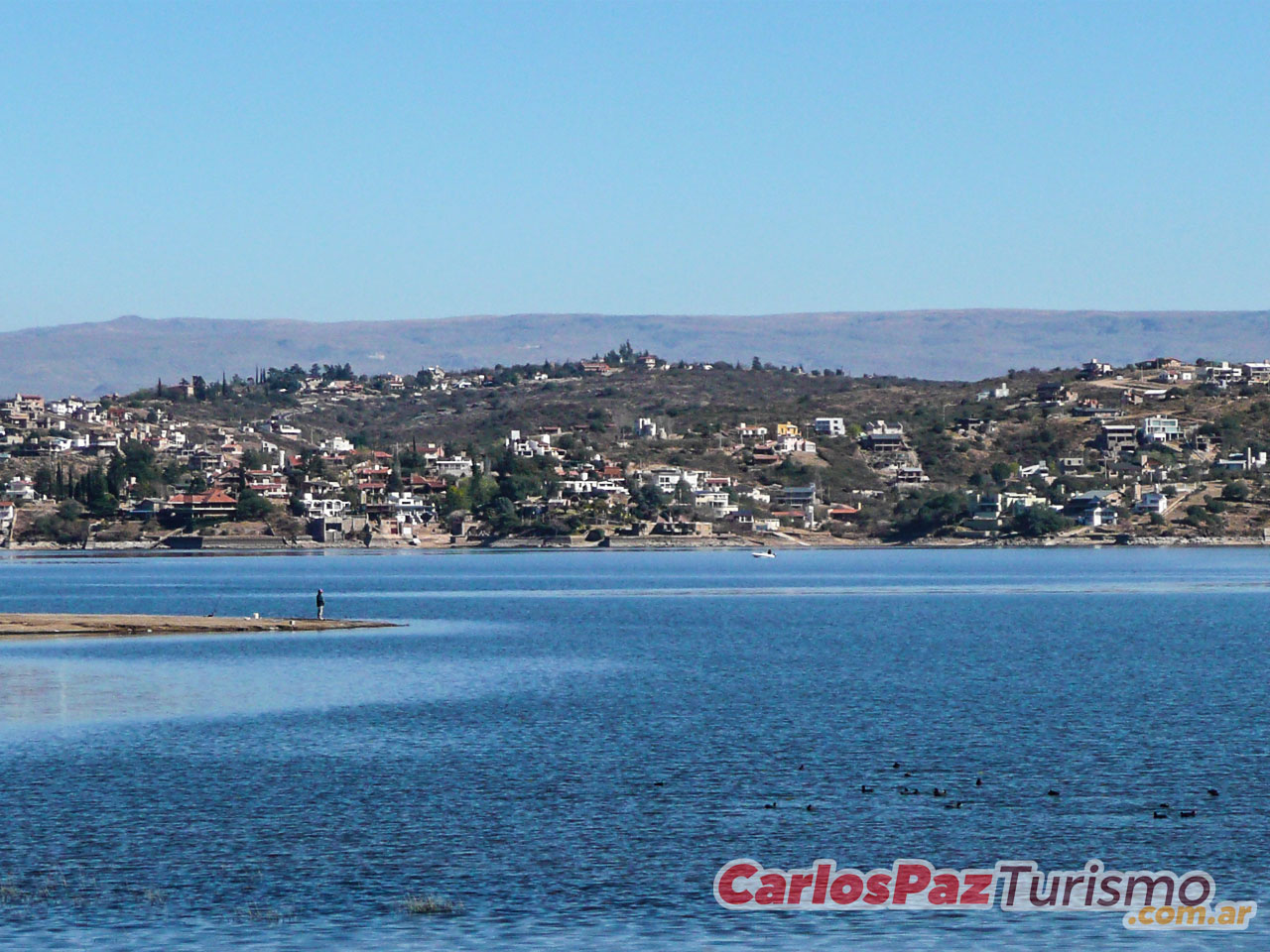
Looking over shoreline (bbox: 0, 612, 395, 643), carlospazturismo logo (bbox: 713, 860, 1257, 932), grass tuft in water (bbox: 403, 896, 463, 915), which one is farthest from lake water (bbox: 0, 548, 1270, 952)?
shoreline (bbox: 0, 612, 395, 643)

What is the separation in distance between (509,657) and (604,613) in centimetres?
2582

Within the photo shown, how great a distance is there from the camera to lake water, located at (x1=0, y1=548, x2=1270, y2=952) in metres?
23.5

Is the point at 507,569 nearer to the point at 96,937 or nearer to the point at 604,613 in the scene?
the point at 604,613

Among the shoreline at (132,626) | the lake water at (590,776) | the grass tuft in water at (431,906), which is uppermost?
the grass tuft in water at (431,906)

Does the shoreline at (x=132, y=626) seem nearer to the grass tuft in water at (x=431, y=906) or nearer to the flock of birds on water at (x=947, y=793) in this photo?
the flock of birds on water at (x=947, y=793)

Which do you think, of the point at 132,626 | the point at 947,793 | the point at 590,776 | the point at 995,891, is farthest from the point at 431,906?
the point at 132,626

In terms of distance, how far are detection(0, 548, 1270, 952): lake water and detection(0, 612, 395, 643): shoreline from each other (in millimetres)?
683

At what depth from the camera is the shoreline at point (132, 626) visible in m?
65.1

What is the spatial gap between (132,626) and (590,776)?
3503 cm

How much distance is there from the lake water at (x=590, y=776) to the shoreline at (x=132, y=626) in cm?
68

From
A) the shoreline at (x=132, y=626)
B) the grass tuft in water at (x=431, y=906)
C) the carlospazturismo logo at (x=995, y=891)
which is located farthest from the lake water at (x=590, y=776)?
the shoreline at (x=132, y=626)

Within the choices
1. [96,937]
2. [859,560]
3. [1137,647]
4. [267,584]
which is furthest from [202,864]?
[859,560]

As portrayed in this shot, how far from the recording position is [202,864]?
1049 inches

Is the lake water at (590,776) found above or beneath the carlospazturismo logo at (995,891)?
beneath
